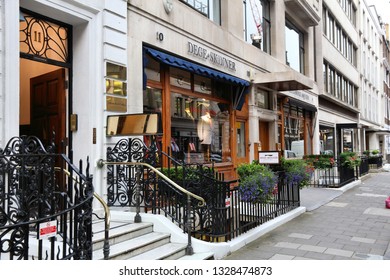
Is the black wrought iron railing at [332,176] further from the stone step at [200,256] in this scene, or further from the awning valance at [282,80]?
the stone step at [200,256]

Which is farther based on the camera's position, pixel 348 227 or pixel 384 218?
pixel 384 218

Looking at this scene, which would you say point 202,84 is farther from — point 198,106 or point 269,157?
point 269,157

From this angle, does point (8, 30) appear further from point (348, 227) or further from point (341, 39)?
point (341, 39)

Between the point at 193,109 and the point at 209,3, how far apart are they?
344cm

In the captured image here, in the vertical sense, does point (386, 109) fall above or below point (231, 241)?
above

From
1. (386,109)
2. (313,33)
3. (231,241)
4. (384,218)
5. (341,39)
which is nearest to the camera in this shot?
(231,241)

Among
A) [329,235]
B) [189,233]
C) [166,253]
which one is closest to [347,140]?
[329,235]

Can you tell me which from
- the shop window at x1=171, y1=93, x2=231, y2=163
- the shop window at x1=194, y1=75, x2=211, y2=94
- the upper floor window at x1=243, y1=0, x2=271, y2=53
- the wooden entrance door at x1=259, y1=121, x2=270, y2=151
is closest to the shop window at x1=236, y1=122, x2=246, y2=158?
the shop window at x1=171, y1=93, x2=231, y2=163

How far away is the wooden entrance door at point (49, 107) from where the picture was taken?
288 inches

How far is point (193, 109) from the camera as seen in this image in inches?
435

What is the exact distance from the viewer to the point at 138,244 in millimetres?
5375

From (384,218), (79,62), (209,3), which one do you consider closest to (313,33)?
(209,3)

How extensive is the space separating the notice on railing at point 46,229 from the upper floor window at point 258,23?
11.6 m

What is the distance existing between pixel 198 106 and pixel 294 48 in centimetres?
972
